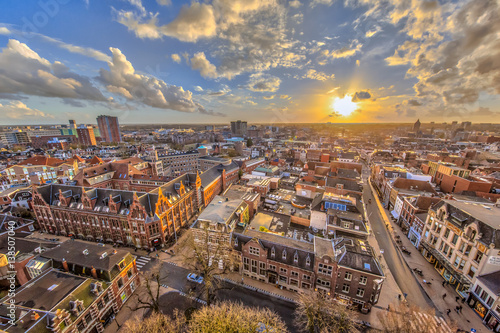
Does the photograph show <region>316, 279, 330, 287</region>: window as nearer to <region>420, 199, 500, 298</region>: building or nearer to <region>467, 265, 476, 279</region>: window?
<region>420, 199, 500, 298</region>: building

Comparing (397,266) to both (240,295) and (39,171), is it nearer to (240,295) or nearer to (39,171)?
(240,295)

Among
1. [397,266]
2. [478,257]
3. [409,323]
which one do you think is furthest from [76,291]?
[478,257]

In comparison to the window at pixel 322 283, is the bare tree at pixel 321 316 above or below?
above

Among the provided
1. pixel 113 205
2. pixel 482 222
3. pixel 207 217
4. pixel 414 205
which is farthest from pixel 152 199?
pixel 414 205

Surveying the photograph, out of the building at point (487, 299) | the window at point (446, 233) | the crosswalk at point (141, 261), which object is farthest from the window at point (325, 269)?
the crosswalk at point (141, 261)

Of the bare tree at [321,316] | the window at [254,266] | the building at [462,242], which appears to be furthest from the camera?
the window at [254,266]

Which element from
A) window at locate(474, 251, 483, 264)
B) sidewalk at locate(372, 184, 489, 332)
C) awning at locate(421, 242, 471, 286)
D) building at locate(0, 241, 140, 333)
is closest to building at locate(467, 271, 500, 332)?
sidewalk at locate(372, 184, 489, 332)

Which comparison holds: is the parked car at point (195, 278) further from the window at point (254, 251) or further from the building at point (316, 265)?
the window at point (254, 251)
